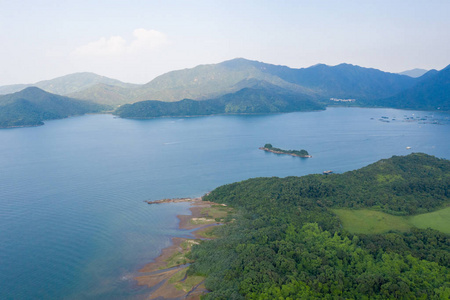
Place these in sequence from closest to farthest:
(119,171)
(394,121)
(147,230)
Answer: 1. (147,230)
2. (119,171)
3. (394,121)

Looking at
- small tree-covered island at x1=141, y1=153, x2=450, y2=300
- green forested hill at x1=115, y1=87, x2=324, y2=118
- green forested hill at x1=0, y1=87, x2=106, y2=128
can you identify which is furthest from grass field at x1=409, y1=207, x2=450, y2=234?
green forested hill at x1=0, y1=87, x2=106, y2=128

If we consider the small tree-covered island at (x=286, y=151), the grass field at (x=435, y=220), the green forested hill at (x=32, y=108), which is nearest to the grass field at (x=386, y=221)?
the grass field at (x=435, y=220)

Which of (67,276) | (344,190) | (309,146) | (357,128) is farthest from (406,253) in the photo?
(357,128)

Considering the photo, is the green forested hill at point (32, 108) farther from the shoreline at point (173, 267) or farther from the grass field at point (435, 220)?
the grass field at point (435, 220)

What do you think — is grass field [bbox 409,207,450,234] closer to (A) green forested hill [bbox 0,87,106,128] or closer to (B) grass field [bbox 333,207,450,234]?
(B) grass field [bbox 333,207,450,234]

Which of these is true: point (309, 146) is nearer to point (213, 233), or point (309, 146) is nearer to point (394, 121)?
point (213, 233)

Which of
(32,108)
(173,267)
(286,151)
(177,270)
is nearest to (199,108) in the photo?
(32,108)

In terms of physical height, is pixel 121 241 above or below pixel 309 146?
below
